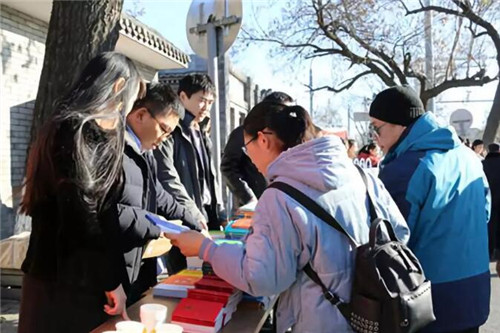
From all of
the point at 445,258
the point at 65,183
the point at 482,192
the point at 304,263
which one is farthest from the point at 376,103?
the point at 65,183

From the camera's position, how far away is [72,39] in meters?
3.41

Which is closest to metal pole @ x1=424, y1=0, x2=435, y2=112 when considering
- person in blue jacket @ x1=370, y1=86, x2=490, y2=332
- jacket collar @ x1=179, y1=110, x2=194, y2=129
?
jacket collar @ x1=179, y1=110, x2=194, y2=129

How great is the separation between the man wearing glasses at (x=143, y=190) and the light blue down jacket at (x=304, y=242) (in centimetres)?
42

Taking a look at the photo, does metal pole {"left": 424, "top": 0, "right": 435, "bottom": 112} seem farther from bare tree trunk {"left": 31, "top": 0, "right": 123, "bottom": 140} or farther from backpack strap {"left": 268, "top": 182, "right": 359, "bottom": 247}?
backpack strap {"left": 268, "top": 182, "right": 359, "bottom": 247}

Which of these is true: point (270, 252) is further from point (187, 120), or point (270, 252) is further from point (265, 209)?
point (187, 120)

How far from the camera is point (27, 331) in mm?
1675

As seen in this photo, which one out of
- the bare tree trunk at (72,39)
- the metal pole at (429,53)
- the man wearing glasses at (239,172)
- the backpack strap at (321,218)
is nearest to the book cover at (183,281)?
the backpack strap at (321,218)

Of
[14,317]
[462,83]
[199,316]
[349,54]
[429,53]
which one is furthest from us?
[349,54]

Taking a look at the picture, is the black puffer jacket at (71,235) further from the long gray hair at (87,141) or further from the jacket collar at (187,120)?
the jacket collar at (187,120)

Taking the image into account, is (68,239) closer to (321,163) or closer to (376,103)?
(321,163)

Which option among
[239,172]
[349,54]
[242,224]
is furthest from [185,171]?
[349,54]

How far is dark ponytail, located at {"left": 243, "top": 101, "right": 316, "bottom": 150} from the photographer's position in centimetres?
164

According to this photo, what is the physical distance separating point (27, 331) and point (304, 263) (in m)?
1.04

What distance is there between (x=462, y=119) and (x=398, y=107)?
14009mm
